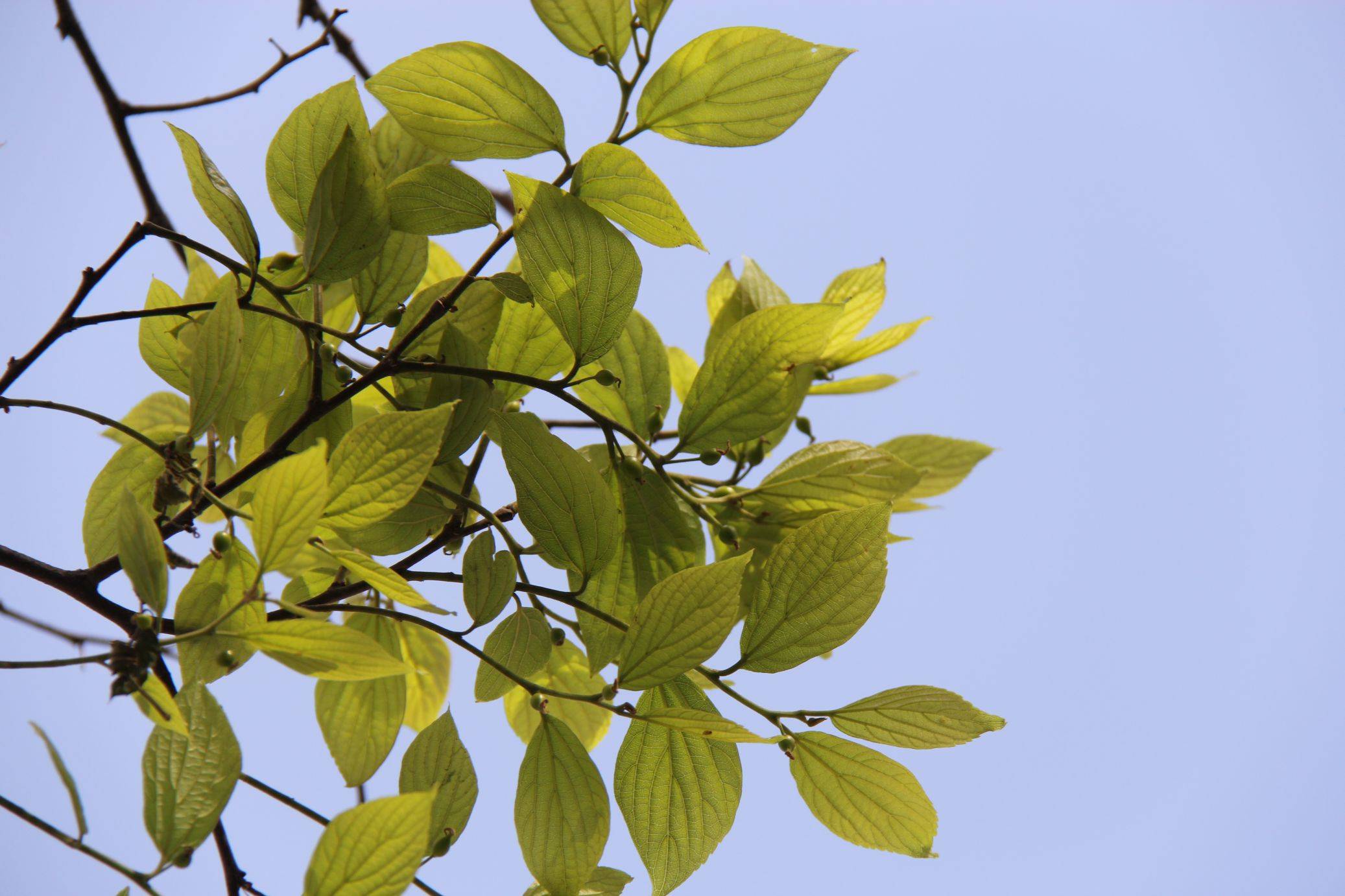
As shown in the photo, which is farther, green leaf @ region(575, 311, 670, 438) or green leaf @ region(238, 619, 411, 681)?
green leaf @ region(575, 311, 670, 438)

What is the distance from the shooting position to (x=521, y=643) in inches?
15.1

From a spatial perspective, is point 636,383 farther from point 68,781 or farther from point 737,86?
point 68,781

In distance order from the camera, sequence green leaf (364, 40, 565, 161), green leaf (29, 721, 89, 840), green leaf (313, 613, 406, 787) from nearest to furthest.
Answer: green leaf (29, 721, 89, 840), green leaf (364, 40, 565, 161), green leaf (313, 613, 406, 787)

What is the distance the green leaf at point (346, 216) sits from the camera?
0.32m

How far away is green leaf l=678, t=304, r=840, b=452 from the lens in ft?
1.26

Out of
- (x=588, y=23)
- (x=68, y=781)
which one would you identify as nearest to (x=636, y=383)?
(x=588, y=23)

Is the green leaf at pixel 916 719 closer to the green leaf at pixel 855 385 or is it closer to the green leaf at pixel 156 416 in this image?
the green leaf at pixel 855 385

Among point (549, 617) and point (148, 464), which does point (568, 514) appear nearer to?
point (549, 617)

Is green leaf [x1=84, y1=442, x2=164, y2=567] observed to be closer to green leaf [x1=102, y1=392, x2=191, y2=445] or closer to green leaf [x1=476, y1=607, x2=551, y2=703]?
green leaf [x1=102, y1=392, x2=191, y2=445]

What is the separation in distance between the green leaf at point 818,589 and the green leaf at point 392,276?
0.20m

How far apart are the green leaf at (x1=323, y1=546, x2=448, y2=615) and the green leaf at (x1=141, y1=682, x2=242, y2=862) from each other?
0.06 meters

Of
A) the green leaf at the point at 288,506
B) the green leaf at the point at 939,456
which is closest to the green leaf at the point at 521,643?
the green leaf at the point at 288,506

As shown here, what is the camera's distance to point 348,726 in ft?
1.48

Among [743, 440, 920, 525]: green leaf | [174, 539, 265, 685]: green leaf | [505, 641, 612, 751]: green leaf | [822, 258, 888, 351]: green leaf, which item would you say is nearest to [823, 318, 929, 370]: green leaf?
[822, 258, 888, 351]: green leaf
